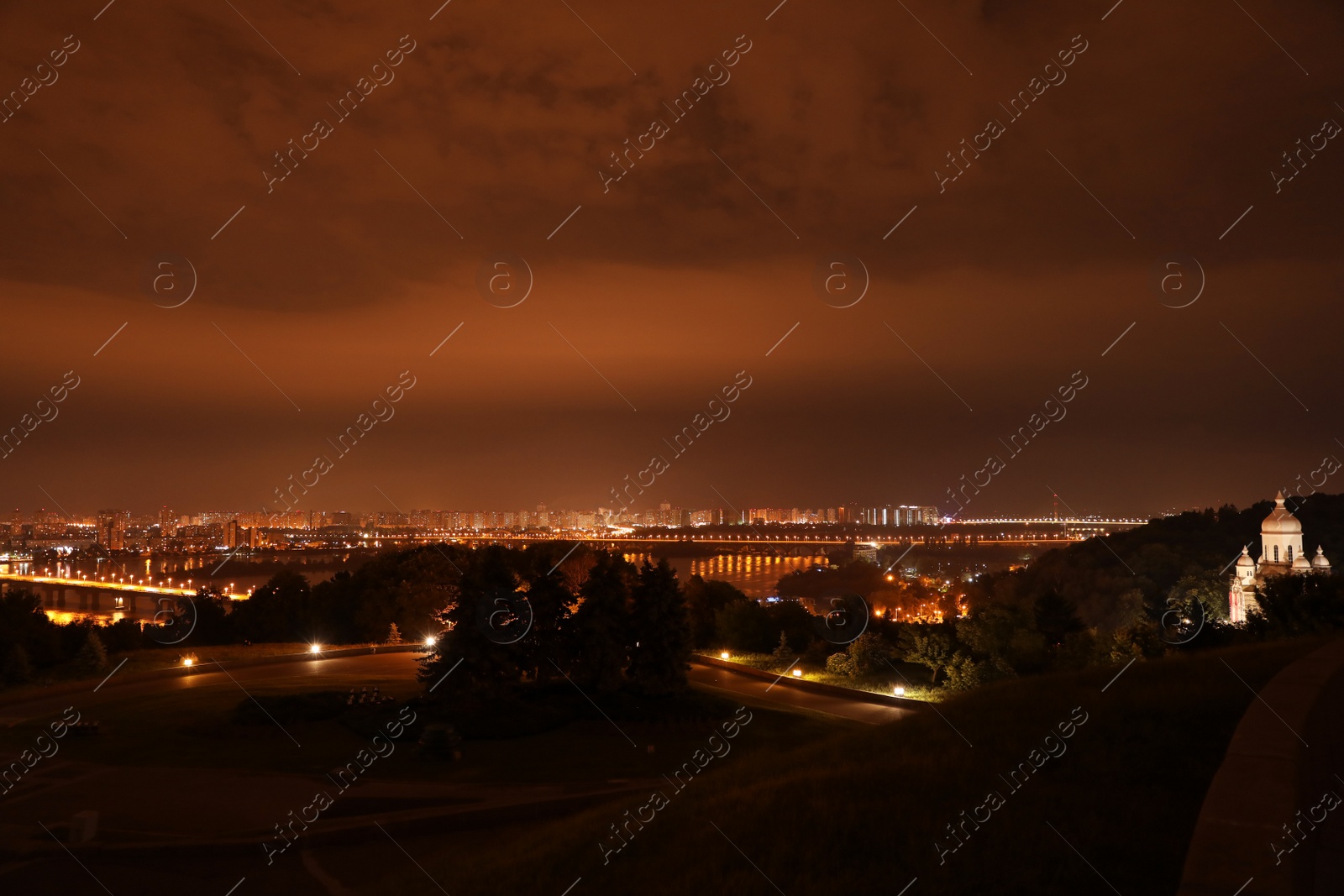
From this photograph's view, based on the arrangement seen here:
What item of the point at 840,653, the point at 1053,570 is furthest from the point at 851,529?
the point at 840,653

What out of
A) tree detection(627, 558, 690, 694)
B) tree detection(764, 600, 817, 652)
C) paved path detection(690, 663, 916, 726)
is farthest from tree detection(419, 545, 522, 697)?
tree detection(764, 600, 817, 652)

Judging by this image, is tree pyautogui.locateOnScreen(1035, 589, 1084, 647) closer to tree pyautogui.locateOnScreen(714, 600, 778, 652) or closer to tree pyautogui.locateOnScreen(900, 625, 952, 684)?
tree pyautogui.locateOnScreen(900, 625, 952, 684)

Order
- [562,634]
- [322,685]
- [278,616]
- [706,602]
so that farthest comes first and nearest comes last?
[278,616] < [706,602] < [322,685] < [562,634]

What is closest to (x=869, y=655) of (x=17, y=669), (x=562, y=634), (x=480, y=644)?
(x=562, y=634)

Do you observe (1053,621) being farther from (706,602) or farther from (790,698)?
(706,602)

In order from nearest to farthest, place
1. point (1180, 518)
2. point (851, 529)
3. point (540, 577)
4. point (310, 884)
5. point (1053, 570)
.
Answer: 1. point (310, 884)
2. point (540, 577)
3. point (1053, 570)
4. point (1180, 518)
5. point (851, 529)

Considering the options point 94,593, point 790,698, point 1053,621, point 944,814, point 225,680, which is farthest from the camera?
point 94,593

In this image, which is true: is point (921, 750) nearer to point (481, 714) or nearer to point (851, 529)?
point (481, 714)
